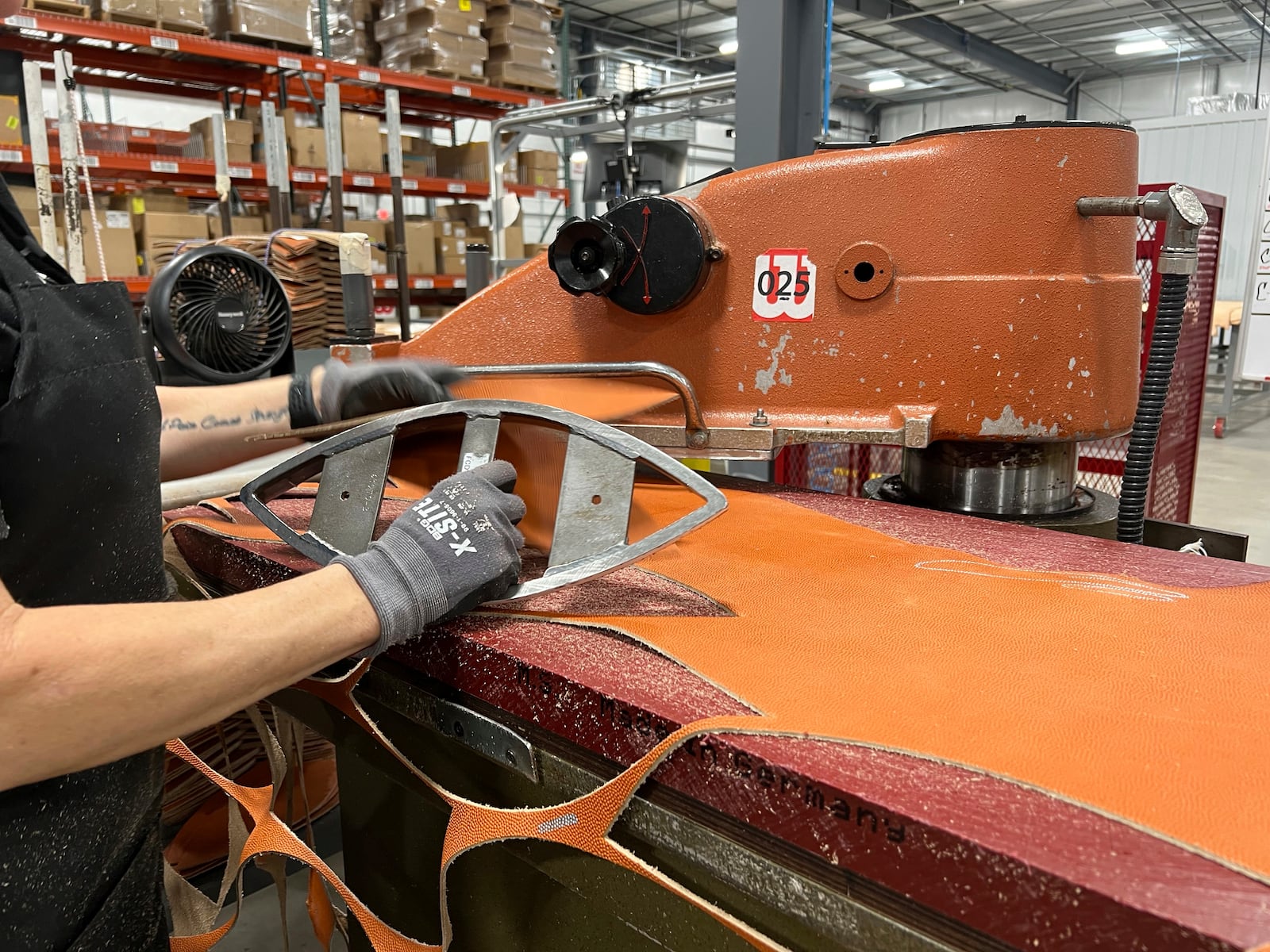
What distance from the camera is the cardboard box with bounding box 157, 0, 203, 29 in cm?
415

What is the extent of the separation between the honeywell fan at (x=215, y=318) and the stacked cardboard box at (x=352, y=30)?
14.3ft

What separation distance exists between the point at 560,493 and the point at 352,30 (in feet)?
18.1

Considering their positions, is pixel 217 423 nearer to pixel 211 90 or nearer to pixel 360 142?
pixel 360 142

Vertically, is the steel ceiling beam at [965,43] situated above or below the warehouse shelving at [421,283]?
above

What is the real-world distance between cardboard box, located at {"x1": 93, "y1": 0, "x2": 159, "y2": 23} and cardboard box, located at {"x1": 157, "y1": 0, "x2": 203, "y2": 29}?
0.03 meters

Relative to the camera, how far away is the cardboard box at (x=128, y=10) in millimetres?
4031

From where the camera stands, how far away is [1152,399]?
1.10 meters

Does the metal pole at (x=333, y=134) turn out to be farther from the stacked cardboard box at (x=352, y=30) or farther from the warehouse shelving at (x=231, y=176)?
the stacked cardboard box at (x=352, y=30)

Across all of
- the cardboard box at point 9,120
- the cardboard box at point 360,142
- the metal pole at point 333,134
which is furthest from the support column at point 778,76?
the cardboard box at point 360,142

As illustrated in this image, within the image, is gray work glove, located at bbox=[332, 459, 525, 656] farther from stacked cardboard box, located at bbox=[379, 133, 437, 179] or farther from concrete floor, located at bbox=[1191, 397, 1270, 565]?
stacked cardboard box, located at bbox=[379, 133, 437, 179]

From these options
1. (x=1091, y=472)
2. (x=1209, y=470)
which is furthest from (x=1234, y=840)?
(x=1209, y=470)

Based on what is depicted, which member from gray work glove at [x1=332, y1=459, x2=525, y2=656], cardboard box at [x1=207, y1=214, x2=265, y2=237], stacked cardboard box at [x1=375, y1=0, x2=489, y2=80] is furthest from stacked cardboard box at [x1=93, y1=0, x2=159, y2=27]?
gray work glove at [x1=332, y1=459, x2=525, y2=656]

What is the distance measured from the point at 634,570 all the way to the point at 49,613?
1.72 feet

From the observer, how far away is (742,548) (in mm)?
996
